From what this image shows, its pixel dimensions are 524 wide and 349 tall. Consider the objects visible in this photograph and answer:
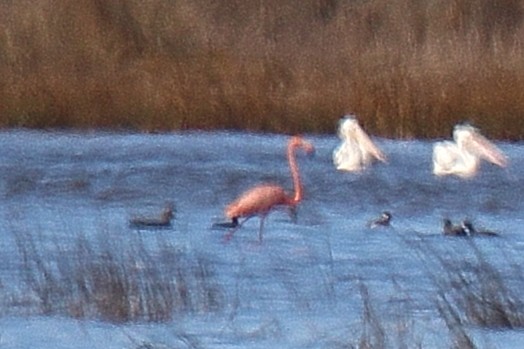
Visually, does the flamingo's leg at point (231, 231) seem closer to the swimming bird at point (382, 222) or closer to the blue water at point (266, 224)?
the blue water at point (266, 224)

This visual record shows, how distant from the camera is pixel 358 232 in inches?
473

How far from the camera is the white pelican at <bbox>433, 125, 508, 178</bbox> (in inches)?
520

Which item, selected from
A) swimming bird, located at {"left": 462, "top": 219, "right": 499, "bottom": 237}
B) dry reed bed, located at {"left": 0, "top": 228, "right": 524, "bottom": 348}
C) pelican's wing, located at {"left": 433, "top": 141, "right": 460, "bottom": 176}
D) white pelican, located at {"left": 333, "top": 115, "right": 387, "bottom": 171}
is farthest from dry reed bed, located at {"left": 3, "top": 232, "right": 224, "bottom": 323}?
pelican's wing, located at {"left": 433, "top": 141, "right": 460, "bottom": 176}

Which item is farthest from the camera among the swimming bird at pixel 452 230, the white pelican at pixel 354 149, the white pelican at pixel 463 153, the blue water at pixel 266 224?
the white pelican at pixel 354 149

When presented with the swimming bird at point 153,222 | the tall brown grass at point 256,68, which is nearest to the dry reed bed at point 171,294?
the swimming bird at point 153,222

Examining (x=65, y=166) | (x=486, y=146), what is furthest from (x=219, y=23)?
(x=486, y=146)

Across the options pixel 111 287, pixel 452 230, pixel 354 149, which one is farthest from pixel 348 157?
pixel 111 287

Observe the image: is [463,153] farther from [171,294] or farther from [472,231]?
[171,294]

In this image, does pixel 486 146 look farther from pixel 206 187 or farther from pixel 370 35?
pixel 370 35

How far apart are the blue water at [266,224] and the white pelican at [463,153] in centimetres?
24

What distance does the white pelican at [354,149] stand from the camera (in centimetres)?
1348

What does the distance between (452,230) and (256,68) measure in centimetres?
642

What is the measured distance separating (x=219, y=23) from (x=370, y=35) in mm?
1538

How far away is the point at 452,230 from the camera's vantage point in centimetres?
1144
